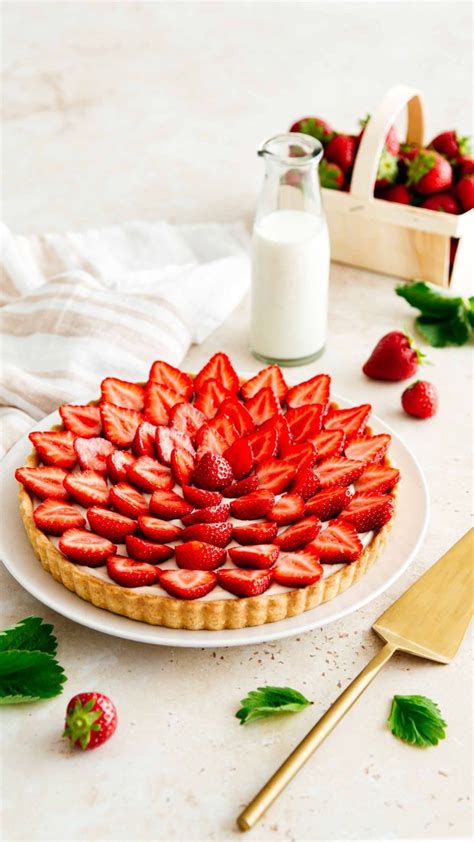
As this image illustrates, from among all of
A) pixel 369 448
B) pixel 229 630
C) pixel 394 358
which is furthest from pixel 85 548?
pixel 394 358

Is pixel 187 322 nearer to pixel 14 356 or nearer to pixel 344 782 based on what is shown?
pixel 14 356

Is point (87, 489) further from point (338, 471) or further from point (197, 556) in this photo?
point (338, 471)

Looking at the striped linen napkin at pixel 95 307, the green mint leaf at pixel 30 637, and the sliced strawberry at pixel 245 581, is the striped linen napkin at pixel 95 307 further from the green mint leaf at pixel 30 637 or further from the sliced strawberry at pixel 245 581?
the sliced strawberry at pixel 245 581

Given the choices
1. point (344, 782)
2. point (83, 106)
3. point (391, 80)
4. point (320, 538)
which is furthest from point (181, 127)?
point (344, 782)

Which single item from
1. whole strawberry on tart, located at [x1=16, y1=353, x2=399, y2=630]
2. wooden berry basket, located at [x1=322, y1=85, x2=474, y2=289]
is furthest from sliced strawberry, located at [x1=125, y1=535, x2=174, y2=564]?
wooden berry basket, located at [x1=322, y1=85, x2=474, y2=289]

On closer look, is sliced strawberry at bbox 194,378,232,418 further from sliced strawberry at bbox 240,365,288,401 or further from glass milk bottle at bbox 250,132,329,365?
glass milk bottle at bbox 250,132,329,365
